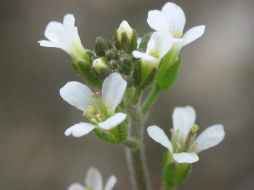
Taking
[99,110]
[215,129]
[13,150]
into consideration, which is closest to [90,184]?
[99,110]

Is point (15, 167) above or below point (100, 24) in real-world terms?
below

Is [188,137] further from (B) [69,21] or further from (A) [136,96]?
(B) [69,21]

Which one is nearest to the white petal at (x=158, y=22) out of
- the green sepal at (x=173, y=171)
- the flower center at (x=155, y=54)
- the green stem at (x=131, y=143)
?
the flower center at (x=155, y=54)

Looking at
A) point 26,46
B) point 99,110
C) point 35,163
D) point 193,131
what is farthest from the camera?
point 26,46

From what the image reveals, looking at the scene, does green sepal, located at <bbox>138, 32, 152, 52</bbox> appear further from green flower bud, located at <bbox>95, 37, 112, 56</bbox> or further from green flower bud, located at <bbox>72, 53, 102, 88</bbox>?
green flower bud, located at <bbox>72, 53, 102, 88</bbox>

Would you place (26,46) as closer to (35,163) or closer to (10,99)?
(10,99)

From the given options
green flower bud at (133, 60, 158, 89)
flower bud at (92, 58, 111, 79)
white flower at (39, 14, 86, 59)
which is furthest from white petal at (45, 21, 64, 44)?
green flower bud at (133, 60, 158, 89)

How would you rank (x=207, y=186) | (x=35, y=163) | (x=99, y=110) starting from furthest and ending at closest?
1. (x=35, y=163)
2. (x=207, y=186)
3. (x=99, y=110)
